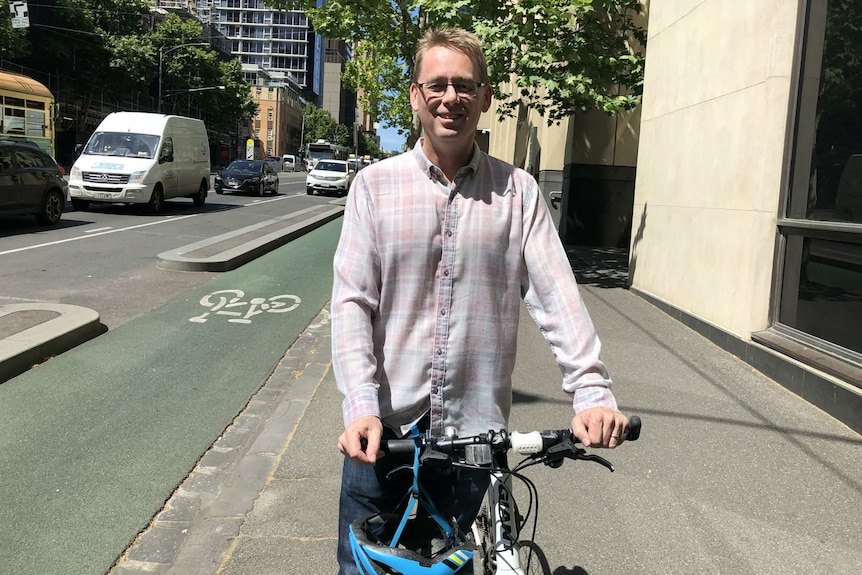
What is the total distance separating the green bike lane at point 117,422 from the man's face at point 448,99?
7.65 ft


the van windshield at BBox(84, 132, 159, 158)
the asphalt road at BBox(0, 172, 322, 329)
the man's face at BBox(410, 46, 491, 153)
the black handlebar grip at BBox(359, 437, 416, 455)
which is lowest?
the asphalt road at BBox(0, 172, 322, 329)

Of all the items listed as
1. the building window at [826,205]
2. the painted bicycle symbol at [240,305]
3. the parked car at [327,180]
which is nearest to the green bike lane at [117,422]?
the painted bicycle symbol at [240,305]

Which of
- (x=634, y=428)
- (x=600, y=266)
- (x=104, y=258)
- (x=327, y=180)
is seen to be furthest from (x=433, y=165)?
(x=327, y=180)

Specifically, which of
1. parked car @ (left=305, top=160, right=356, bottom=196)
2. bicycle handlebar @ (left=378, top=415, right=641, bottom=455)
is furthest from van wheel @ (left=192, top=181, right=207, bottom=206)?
bicycle handlebar @ (left=378, top=415, right=641, bottom=455)

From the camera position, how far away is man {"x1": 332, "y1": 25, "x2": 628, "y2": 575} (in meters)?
1.89

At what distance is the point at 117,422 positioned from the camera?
472cm

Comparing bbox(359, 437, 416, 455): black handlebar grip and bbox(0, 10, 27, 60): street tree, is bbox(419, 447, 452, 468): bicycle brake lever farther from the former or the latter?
bbox(0, 10, 27, 60): street tree

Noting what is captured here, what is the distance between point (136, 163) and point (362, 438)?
61.1 feet

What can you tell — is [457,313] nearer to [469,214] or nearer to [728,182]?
[469,214]

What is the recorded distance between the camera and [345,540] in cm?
201

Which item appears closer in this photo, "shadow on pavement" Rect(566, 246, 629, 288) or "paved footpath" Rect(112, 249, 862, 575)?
"paved footpath" Rect(112, 249, 862, 575)

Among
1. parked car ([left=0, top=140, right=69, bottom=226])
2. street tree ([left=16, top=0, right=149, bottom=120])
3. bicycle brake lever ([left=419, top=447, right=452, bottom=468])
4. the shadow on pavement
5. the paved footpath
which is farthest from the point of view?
street tree ([left=16, top=0, right=149, bottom=120])

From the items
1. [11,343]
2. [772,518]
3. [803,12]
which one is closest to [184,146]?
[11,343]

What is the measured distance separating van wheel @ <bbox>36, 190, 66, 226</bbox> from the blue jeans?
48.5 ft
